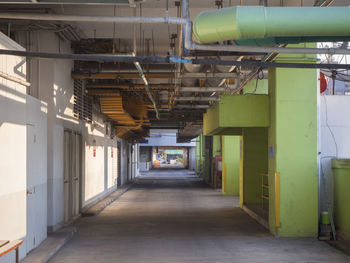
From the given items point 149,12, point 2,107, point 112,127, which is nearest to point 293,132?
point 149,12

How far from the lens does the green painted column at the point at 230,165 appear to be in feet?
61.6

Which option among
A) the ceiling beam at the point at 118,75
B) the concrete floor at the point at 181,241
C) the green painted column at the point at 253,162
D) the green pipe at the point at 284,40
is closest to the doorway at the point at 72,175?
the concrete floor at the point at 181,241

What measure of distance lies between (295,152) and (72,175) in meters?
5.90

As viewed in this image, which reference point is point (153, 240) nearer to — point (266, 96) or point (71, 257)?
point (71, 257)

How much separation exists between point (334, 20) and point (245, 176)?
1052cm

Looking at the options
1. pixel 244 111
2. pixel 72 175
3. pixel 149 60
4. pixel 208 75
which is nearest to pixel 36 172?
pixel 149 60

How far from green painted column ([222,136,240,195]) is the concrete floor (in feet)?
18.6

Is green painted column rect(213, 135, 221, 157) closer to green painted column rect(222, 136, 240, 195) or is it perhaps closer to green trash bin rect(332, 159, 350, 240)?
green painted column rect(222, 136, 240, 195)

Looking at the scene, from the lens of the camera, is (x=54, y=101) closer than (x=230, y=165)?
Yes

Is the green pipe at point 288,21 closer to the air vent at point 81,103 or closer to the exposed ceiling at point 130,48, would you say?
the exposed ceiling at point 130,48

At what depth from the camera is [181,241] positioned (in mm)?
8711

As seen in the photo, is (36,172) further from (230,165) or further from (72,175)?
(230,165)

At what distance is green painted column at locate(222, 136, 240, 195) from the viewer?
1877 cm

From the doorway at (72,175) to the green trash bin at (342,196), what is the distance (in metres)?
6.50
